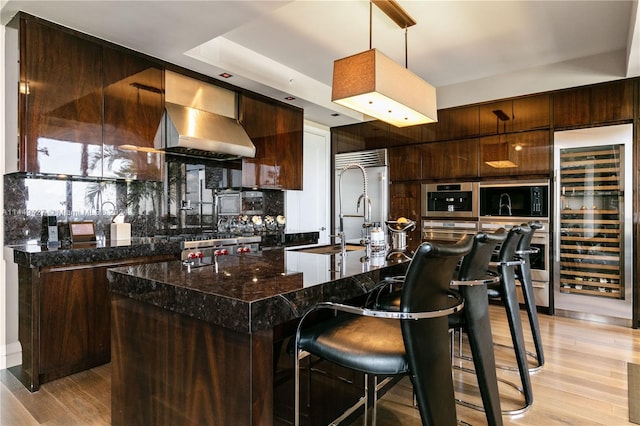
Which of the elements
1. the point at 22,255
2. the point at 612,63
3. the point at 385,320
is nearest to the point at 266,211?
the point at 22,255

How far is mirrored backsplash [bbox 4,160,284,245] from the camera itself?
289cm

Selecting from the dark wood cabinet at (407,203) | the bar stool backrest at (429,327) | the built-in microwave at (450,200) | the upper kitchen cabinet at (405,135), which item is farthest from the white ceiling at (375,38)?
the bar stool backrest at (429,327)

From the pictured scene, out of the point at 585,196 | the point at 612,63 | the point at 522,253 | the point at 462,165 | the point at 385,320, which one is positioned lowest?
the point at 385,320

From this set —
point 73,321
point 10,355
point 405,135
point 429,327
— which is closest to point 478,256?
point 429,327

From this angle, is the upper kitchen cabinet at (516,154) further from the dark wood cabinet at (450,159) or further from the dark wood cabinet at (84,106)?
the dark wood cabinet at (84,106)

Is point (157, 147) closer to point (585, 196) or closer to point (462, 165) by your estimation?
point (462, 165)

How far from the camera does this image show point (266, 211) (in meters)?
5.00

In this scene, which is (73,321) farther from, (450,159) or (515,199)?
(515,199)

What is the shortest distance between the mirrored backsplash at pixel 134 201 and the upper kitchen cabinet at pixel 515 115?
2.89 meters

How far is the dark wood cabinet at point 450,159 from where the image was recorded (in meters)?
4.76

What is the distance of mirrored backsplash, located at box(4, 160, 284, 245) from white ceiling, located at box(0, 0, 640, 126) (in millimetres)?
1119

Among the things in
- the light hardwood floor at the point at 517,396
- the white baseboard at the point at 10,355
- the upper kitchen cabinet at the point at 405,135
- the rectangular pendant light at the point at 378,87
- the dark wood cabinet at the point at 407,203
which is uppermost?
the upper kitchen cabinet at the point at 405,135

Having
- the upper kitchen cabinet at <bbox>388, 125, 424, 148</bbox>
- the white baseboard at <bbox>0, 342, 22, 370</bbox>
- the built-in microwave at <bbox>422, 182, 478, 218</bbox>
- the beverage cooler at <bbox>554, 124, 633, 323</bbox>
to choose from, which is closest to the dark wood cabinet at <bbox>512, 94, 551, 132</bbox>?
the beverage cooler at <bbox>554, 124, 633, 323</bbox>

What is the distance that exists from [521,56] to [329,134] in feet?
9.64
